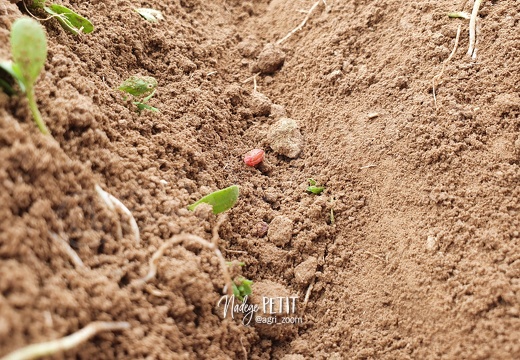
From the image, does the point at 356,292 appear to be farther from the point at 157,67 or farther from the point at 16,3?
the point at 16,3

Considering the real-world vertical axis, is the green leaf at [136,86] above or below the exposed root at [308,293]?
above

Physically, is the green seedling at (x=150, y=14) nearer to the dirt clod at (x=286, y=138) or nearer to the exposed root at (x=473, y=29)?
the dirt clod at (x=286, y=138)

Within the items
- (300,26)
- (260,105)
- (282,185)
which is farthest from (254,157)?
(300,26)

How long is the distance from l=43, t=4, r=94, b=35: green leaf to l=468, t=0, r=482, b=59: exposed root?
124cm

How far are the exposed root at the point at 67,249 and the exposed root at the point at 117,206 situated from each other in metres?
0.15

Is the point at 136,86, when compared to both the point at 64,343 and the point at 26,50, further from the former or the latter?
the point at 64,343

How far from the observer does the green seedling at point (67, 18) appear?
5.05ft

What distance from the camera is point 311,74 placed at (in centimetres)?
188

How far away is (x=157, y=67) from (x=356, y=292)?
1015mm

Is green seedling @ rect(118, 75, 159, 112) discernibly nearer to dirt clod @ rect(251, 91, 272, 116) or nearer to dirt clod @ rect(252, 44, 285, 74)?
dirt clod @ rect(251, 91, 272, 116)

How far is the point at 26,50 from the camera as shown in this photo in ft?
3.77

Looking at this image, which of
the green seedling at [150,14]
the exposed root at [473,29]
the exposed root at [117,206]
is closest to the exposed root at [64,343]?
the exposed root at [117,206]

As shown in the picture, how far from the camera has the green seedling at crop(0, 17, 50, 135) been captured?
45.1 inches

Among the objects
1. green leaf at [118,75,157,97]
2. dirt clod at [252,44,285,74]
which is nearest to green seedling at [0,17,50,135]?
green leaf at [118,75,157,97]
